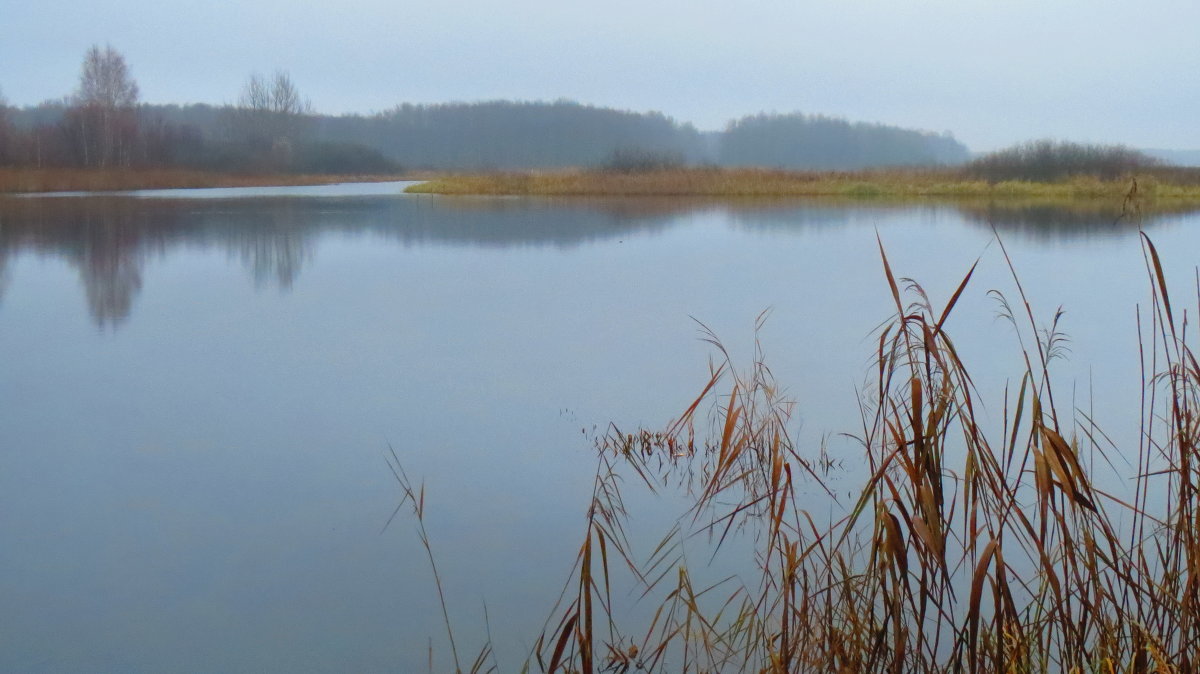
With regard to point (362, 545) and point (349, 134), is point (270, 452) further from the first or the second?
point (349, 134)

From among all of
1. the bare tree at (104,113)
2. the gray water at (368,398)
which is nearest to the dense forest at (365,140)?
the bare tree at (104,113)

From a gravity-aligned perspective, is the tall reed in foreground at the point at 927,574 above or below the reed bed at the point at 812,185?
below

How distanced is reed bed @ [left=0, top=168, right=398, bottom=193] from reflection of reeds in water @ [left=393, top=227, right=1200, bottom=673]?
17.8 meters

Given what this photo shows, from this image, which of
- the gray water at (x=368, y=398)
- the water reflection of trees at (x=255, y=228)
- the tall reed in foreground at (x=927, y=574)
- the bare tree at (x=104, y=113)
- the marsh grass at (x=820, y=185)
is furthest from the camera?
the bare tree at (x=104, y=113)

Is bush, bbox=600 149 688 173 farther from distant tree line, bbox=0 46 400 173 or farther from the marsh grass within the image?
distant tree line, bbox=0 46 400 173

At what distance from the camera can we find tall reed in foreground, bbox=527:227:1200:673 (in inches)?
47.1

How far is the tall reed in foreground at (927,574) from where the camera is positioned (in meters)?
1.20

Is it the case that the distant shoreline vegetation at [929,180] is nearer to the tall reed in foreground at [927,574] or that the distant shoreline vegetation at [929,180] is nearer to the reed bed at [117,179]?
the reed bed at [117,179]

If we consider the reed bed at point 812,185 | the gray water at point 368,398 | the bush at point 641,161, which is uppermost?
the bush at point 641,161

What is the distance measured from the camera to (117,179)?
1969 cm

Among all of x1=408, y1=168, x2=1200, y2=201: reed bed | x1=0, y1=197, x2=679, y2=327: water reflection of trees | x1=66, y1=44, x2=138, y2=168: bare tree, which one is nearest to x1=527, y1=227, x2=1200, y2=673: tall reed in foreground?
x1=0, y1=197, x2=679, y2=327: water reflection of trees

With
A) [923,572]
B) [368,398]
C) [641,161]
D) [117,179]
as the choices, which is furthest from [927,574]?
[117,179]

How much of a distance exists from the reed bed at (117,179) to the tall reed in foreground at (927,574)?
17.9 meters

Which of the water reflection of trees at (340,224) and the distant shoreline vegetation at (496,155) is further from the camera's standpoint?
the distant shoreline vegetation at (496,155)
